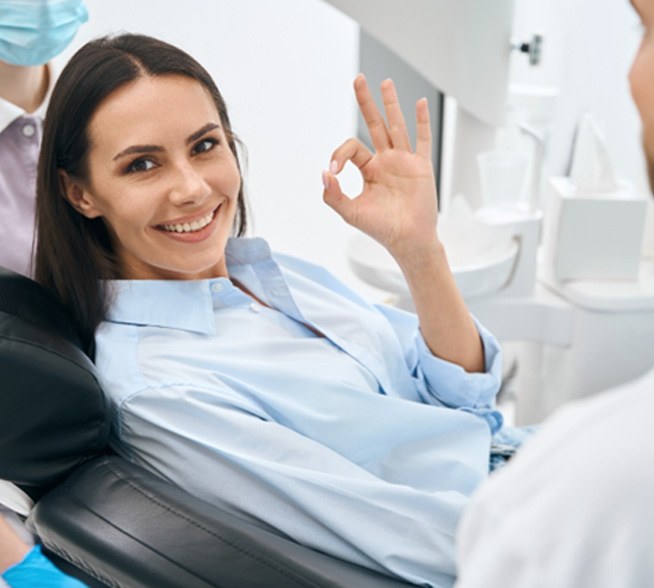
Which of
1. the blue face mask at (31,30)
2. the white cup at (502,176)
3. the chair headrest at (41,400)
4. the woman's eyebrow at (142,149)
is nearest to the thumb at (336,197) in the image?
the woman's eyebrow at (142,149)

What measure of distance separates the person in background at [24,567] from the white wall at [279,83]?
130 cm

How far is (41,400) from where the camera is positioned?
101 cm

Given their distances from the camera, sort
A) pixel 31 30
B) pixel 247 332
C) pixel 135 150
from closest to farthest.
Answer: pixel 135 150 < pixel 247 332 < pixel 31 30

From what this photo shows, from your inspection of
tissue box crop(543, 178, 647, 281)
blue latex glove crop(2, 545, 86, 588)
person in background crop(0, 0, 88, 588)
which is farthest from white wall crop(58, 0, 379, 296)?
blue latex glove crop(2, 545, 86, 588)

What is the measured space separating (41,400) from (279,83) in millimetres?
1802

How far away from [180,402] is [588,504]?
0.79m

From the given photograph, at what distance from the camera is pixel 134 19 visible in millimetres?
2150

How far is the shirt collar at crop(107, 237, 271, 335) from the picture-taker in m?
1.24

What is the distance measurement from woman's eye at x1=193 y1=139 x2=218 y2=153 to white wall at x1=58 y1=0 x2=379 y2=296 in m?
0.97

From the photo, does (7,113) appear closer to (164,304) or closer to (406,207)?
(164,304)

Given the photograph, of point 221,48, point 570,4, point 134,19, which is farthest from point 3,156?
point 570,4

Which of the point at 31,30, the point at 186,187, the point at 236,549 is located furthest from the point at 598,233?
the point at 236,549

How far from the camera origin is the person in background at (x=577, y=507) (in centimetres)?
38

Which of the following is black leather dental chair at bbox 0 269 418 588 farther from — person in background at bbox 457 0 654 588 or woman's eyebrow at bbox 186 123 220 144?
person in background at bbox 457 0 654 588
